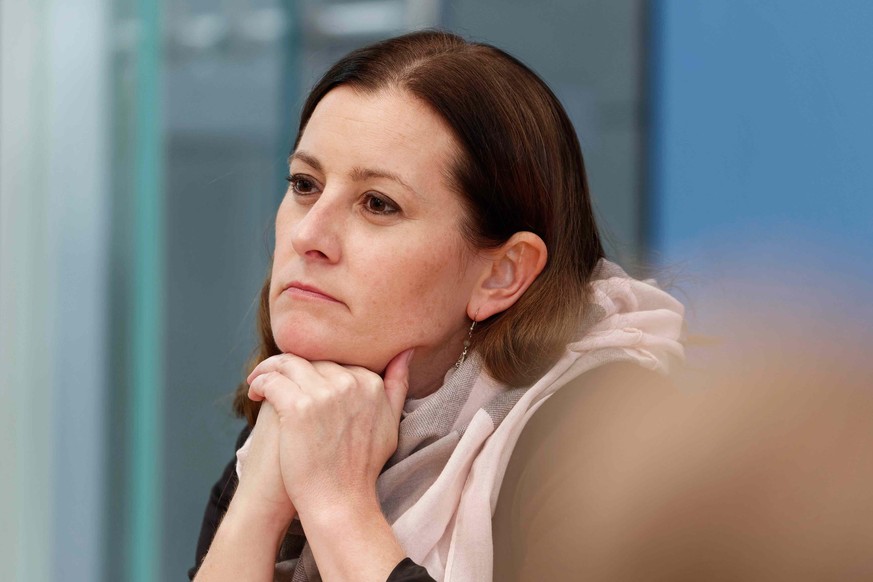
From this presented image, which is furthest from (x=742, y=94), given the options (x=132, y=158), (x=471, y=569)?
(x=132, y=158)

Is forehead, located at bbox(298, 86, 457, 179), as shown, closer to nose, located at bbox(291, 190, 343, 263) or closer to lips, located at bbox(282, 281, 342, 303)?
nose, located at bbox(291, 190, 343, 263)

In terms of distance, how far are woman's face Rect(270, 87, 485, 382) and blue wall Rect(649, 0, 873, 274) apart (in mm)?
532

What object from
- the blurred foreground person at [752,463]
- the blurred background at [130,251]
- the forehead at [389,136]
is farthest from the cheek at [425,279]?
the blurred background at [130,251]

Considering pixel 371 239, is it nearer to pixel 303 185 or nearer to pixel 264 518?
pixel 303 185

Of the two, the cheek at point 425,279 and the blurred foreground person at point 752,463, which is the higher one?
the blurred foreground person at point 752,463

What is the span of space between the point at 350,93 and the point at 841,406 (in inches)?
36.1

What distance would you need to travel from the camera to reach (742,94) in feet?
6.59

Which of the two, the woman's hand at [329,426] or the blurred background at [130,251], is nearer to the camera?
the woman's hand at [329,426]

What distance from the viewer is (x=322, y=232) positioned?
138cm

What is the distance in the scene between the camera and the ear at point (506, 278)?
1.48 m

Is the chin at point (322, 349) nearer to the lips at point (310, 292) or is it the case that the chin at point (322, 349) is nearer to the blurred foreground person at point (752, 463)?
the lips at point (310, 292)

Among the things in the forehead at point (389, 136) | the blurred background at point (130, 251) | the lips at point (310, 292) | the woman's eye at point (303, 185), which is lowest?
the blurred background at point (130, 251)

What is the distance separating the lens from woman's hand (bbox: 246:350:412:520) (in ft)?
4.25

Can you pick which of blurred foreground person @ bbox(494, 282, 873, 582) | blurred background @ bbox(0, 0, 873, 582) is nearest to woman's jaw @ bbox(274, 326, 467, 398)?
blurred foreground person @ bbox(494, 282, 873, 582)
